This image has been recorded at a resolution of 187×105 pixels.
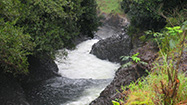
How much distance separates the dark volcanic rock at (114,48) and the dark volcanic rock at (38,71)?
5.10 meters

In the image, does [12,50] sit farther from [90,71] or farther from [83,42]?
[83,42]

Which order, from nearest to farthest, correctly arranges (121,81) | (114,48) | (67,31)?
1. (121,81)
2. (67,31)
3. (114,48)

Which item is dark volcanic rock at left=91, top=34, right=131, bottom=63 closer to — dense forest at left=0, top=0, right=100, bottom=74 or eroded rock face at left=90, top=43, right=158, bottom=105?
dense forest at left=0, top=0, right=100, bottom=74

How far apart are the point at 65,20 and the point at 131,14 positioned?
12.0 feet

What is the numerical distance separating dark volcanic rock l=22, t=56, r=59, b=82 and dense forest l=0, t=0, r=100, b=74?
56.7 inches

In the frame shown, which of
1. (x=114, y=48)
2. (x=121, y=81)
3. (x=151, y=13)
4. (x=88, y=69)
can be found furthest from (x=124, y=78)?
(x=114, y=48)

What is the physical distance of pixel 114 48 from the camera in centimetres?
1574

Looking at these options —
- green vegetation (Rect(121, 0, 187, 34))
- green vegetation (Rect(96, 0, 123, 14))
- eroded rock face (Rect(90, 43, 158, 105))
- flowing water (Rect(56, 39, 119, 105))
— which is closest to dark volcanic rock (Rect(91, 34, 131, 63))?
flowing water (Rect(56, 39, 119, 105))

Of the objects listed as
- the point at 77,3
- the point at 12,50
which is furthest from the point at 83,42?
the point at 12,50

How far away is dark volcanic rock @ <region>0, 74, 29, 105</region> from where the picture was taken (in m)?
7.84

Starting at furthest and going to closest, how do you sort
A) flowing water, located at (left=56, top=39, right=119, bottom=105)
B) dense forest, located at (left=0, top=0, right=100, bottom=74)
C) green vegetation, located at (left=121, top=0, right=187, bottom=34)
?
flowing water, located at (left=56, top=39, right=119, bottom=105), green vegetation, located at (left=121, top=0, right=187, bottom=34), dense forest, located at (left=0, top=0, right=100, bottom=74)

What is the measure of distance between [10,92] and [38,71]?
128 inches

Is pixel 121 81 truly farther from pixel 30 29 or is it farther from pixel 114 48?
pixel 114 48

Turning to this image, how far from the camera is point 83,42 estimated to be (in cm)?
2241
